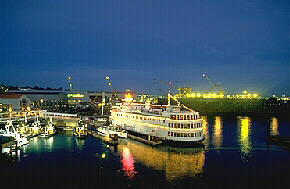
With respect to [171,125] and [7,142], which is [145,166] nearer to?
[171,125]

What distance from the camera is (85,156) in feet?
159

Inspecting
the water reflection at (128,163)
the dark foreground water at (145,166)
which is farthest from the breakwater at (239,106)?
the water reflection at (128,163)

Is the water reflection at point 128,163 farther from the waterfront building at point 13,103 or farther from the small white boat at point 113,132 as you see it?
Answer: the waterfront building at point 13,103

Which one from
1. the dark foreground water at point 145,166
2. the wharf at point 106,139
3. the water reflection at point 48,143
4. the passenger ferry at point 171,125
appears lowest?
the dark foreground water at point 145,166

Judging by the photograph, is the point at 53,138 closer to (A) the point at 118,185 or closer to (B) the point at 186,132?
(B) the point at 186,132

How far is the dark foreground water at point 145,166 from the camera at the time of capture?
118 ft

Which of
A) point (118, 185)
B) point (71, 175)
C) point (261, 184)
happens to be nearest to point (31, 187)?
point (71, 175)

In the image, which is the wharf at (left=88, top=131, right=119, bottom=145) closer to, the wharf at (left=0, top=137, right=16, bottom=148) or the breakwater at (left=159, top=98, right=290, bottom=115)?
the wharf at (left=0, top=137, right=16, bottom=148)

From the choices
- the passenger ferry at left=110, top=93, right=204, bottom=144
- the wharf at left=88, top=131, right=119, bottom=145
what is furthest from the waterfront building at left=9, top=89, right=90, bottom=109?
the passenger ferry at left=110, top=93, right=204, bottom=144

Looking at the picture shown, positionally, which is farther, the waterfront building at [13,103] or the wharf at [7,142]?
the waterfront building at [13,103]

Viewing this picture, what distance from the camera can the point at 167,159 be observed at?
4578 cm

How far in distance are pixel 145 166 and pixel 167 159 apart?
195 inches

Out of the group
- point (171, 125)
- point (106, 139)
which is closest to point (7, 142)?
point (106, 139)

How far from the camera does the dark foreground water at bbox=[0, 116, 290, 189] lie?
3606 cm
